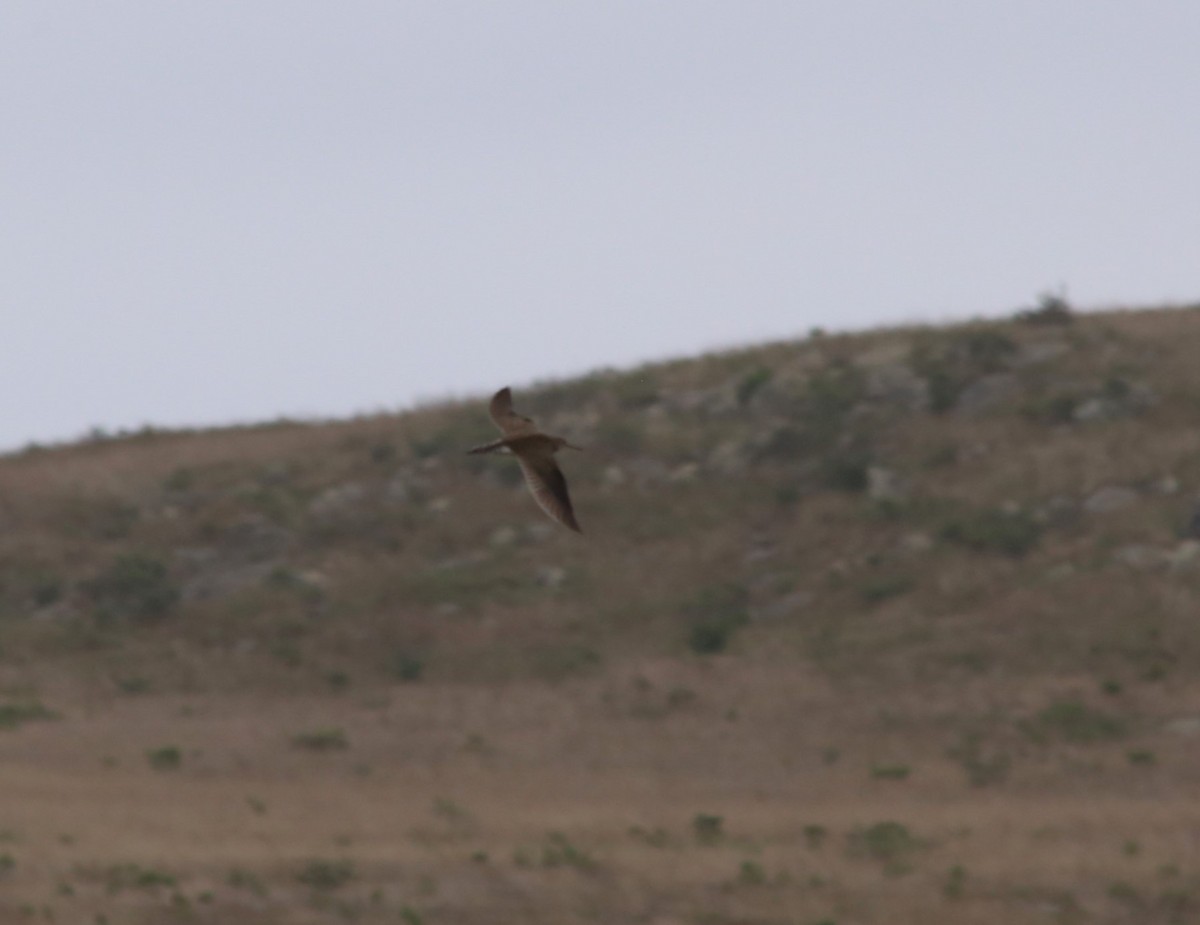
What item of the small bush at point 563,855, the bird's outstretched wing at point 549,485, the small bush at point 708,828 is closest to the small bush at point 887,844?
the small bush at point 708,828

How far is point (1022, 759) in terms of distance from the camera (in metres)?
25.1

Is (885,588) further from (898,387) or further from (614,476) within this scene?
(898,387)

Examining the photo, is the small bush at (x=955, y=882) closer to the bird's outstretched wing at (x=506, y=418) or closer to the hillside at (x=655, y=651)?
the hillside at (x=655, y=651)

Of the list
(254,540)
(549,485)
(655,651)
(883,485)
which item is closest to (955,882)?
(549,485)

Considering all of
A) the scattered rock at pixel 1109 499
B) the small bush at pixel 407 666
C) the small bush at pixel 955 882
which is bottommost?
the small bush at pixel 955 882

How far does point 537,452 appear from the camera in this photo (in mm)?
11078

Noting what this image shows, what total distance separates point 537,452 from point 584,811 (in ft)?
42.7

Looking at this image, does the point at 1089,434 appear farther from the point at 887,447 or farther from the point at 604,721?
the point at 604,721


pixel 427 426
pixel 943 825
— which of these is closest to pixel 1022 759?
pixel 943 825

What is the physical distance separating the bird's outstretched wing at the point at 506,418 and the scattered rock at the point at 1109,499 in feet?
77.7

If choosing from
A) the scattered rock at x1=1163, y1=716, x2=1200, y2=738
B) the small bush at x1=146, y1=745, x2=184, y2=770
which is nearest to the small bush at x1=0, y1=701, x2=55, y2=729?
the small bush at x1=146, y1=745, x2=184, y2=770

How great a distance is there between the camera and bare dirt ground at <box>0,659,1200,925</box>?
20094 mm

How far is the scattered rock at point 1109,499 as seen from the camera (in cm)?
3350

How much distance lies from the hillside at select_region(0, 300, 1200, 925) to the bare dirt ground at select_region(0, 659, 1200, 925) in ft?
0.23
